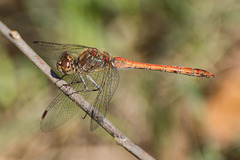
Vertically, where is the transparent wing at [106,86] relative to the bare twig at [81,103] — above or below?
above

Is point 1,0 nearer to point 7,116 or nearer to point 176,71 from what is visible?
point 7,116

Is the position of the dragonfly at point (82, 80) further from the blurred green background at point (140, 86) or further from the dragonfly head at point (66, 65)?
the blurred green background at point (140, 86)

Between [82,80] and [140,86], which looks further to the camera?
[140,86]

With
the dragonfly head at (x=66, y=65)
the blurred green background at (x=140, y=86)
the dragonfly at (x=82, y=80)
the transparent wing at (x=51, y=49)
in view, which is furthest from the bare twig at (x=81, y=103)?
the blurred green background at (x=140, y=86)

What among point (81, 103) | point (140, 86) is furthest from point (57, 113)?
point (140, 86)

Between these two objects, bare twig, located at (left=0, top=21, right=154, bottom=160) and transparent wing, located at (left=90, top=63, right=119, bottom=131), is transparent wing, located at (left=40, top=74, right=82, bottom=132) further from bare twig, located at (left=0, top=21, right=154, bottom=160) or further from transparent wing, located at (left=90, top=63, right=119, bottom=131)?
bare twig, located at (left=0, top=21, right=154, bottom=160)

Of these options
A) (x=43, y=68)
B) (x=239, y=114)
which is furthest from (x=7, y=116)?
(x=239, y=114)

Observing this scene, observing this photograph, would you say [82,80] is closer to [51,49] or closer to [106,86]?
[106,86]
